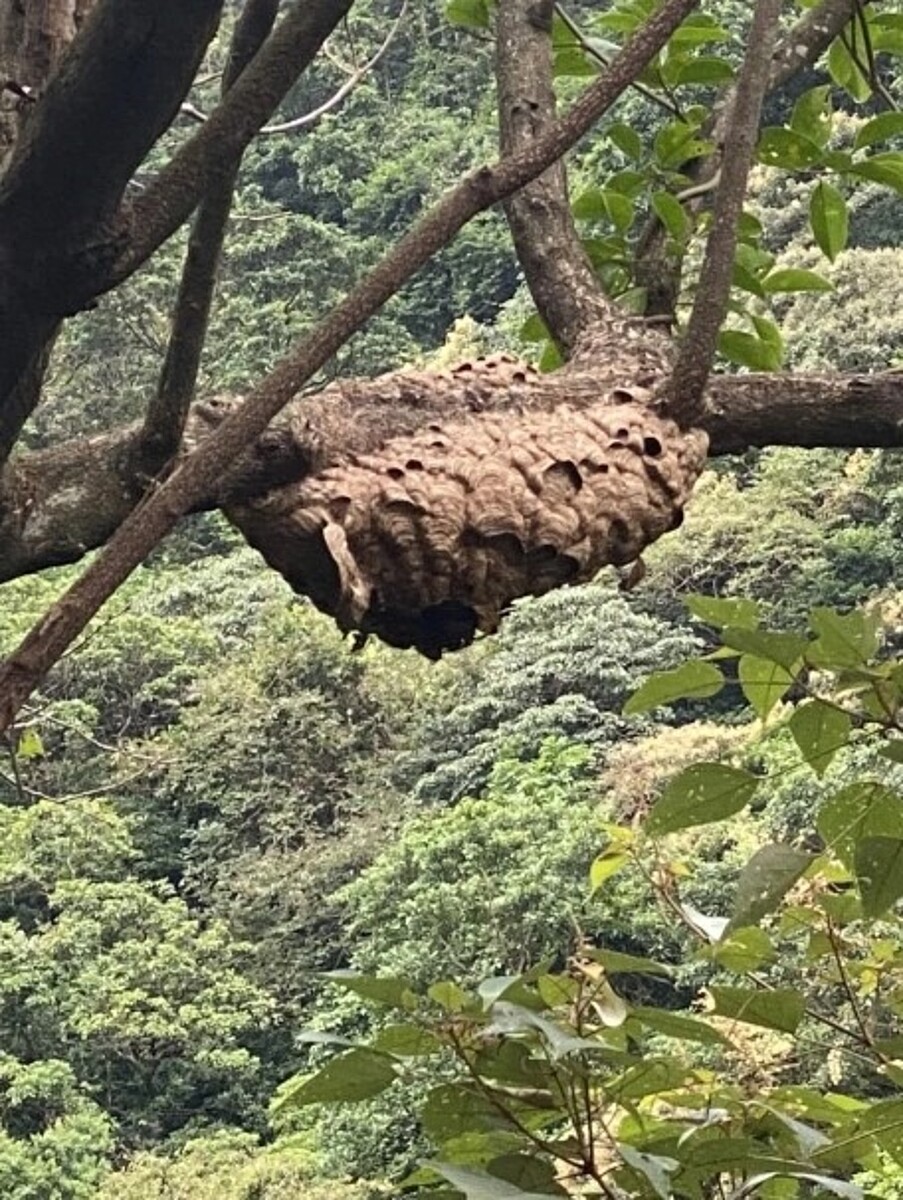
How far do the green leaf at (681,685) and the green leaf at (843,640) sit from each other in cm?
4

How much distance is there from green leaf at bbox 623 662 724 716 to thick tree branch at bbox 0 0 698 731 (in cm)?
15

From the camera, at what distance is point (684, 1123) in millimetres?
657

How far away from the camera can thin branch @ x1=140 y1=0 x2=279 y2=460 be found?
1.97ft

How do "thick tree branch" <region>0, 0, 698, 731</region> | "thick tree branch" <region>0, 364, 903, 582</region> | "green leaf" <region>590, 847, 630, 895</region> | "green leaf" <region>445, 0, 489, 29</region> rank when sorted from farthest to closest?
"green leaf" <region>445, 0, 489, 29</region>, "green leaf" <region>590, 847, 630, 895</region>, "thick tree branch" <region>0, 364, 903, 582</region>, "thick tree branch" <region>0, 0, 698, 731</region>

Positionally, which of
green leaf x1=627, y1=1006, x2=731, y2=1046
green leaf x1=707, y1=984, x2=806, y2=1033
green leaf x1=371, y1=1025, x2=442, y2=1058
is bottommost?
green leaf x1=371, y1=1025, x2=442, y2=1058

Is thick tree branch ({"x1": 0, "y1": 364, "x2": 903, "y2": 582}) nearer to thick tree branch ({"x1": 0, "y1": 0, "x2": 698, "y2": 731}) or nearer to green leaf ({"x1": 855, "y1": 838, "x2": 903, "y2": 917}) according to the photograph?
thick tree branch ({"x1": 0, "y1": 0, "x2": 698, "y2": 731})

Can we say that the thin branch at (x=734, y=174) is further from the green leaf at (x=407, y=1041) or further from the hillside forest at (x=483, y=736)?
the green leaf at (x=407, y=1041)

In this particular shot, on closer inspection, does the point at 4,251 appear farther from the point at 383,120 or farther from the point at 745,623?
the point at 383,120

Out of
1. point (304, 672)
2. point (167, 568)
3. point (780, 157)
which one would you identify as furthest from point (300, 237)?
point (780, 157)

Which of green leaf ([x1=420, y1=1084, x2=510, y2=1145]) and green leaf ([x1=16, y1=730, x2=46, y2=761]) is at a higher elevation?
green leaf ([x1=16, y1=730, x2=46, y2=761])

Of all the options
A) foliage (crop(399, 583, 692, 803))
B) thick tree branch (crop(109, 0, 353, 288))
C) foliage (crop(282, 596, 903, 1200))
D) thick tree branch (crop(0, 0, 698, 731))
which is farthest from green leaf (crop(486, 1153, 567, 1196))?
foliage (crop(399, 583, 692, 803))

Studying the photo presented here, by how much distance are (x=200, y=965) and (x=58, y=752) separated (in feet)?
7.79

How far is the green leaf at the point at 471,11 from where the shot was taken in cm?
110

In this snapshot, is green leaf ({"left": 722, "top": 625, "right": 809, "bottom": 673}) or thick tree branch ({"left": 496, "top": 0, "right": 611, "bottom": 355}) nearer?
green leaf ({"left": 722, "top": 625, "right": 809, "bottom": 673})
